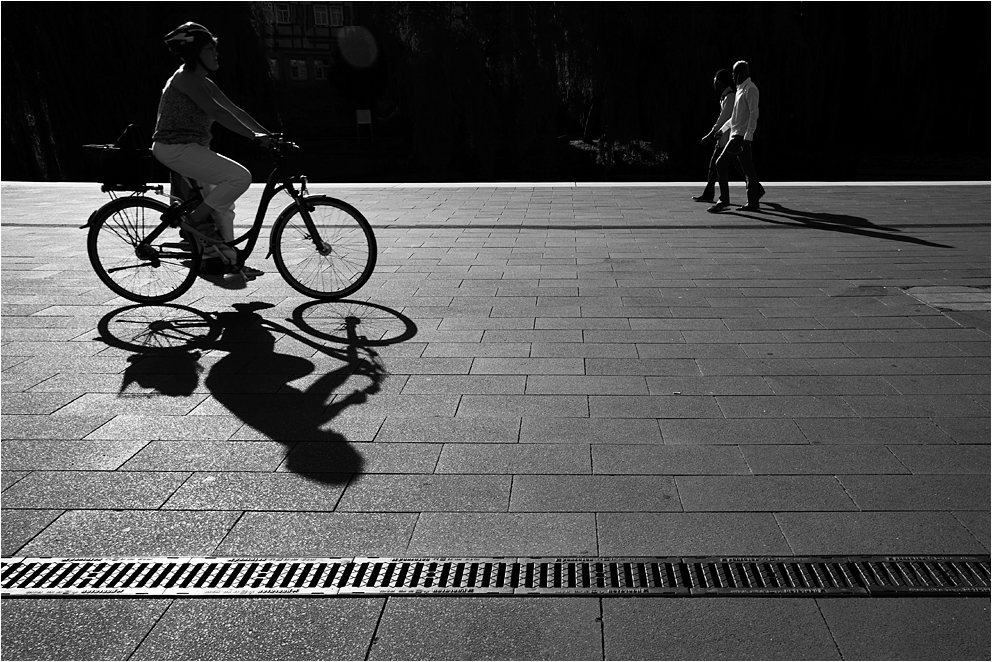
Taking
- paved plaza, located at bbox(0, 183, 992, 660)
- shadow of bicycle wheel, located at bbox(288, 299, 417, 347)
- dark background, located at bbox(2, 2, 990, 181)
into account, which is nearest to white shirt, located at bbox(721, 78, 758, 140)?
paved plaza, located at bbox(0, 183, 992, 660)

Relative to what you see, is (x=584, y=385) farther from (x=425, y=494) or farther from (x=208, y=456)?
(x=208, y=456)

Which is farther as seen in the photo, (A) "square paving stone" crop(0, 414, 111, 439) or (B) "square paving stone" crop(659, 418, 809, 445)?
(A) "square paving stone" crop(0, 414, 111, 439)

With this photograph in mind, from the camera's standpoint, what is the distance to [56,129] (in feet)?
68.5

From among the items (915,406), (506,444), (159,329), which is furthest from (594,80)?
(506,444)

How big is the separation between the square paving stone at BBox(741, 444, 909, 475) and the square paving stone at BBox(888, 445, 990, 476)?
5 cm

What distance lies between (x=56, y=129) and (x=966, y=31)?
855 inches

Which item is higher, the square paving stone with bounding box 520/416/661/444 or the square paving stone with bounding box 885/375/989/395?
the square paving stone with bounding box 520/416/661/444

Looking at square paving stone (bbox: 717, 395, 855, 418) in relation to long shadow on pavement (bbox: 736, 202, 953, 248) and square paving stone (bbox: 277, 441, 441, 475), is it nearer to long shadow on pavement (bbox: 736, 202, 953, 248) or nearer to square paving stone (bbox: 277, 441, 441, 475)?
square paving stone (bbox: 277, 441, 441, 475)

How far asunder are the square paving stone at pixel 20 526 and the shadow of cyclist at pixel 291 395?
0.80m

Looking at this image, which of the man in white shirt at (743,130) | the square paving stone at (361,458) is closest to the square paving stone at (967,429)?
the square paving stone at (361,458)

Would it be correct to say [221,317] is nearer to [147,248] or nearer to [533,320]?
[147,248]

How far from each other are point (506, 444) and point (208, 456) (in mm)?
1133

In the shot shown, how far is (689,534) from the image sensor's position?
8.55ft

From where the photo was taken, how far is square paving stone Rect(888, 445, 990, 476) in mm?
3039
